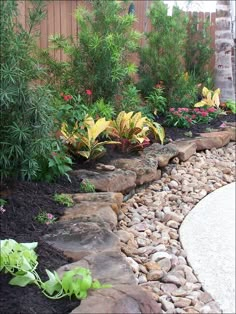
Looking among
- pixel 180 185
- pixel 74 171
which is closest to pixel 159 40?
pixel 180 185

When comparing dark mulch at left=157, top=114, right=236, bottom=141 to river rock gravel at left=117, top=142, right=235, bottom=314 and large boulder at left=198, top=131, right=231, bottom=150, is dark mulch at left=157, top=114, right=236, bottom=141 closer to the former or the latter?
large boulder at left=198, top=131, right=231, bottom=150

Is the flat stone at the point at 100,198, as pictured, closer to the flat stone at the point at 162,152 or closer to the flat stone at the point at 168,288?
the flat stone at the point at 168,288

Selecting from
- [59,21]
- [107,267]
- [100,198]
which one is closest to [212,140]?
[59,21]

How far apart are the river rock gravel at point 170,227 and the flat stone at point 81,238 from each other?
1.25 feet

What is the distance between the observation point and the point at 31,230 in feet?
9.43

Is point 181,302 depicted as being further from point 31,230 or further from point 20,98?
point 20,98

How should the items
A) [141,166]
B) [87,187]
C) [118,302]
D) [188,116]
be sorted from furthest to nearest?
1. [188,116]
2. [141,166]
3. [87,187]
4. [118,302]

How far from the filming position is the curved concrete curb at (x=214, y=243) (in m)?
2.95

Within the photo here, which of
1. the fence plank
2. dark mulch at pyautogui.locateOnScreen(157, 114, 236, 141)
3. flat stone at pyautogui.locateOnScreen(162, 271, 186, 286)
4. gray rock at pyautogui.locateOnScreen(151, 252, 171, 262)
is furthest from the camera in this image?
dark mulch at pyautogui.locateOnScreen(157, 114, 236, 141)

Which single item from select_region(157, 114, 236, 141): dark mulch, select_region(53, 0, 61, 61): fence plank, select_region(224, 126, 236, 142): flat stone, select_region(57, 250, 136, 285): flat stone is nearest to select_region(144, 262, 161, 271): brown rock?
select_region(57, 250, 136, 285): flat stone

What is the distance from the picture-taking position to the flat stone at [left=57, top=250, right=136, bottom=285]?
2264mm

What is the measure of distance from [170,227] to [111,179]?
64 centimetres

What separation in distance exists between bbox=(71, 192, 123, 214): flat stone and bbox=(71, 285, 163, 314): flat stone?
4.30 ft

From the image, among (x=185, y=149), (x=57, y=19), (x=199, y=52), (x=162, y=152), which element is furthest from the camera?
(x=199, y=52)
